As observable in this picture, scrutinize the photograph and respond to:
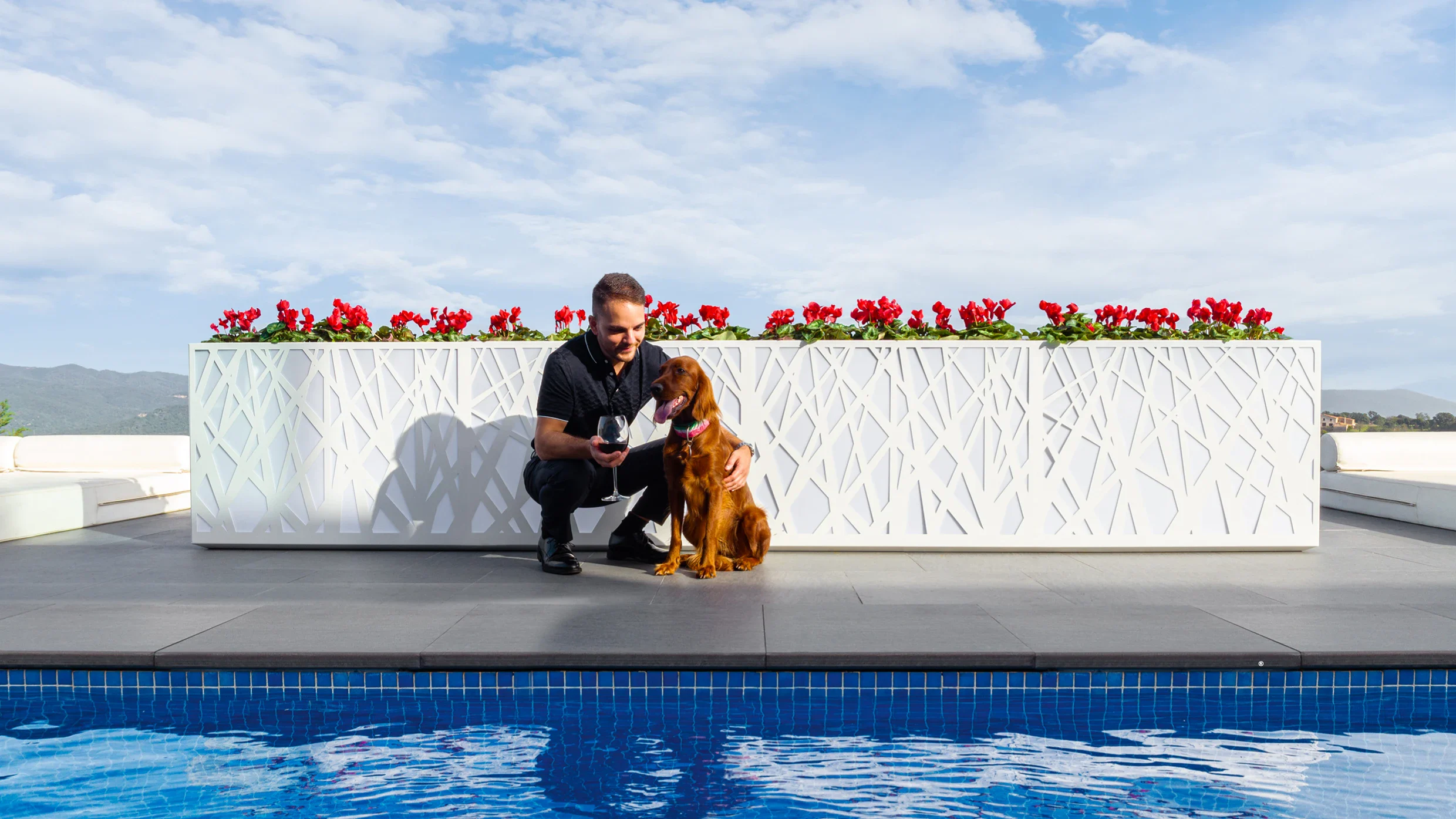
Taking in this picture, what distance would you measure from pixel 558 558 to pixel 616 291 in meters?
1.43

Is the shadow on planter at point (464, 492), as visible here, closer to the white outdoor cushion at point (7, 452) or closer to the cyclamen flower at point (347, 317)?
the cyclamen flower at point (347, 317)

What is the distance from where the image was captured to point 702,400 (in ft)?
13.5

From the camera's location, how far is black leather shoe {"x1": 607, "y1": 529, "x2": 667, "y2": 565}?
481 cm

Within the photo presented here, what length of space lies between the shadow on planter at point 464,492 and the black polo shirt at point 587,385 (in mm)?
866

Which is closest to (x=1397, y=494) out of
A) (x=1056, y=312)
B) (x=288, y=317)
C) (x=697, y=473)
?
(x=1056, y=312)

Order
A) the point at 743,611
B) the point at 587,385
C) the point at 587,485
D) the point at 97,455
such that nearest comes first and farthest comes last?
the point at 743,611, the point at 587,385, the point at 587,485, the point at 97,455

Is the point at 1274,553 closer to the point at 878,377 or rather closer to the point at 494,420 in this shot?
the point at 878,377

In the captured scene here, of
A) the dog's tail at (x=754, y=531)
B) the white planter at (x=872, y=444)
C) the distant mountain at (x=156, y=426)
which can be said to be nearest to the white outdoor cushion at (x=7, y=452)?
the distant mountain at (x=156, y=426)

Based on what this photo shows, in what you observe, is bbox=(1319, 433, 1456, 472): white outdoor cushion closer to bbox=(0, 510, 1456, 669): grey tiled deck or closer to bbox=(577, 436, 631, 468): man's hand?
bbox=(0, 510, 1456, 669): grey tiled deck

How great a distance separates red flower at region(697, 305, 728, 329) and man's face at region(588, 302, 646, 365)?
1.02 m

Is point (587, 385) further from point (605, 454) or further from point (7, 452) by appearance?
point (7, 452)

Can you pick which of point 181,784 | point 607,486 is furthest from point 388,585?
point 181,784

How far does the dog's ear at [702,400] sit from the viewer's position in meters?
4.09

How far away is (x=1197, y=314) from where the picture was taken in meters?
5.52
